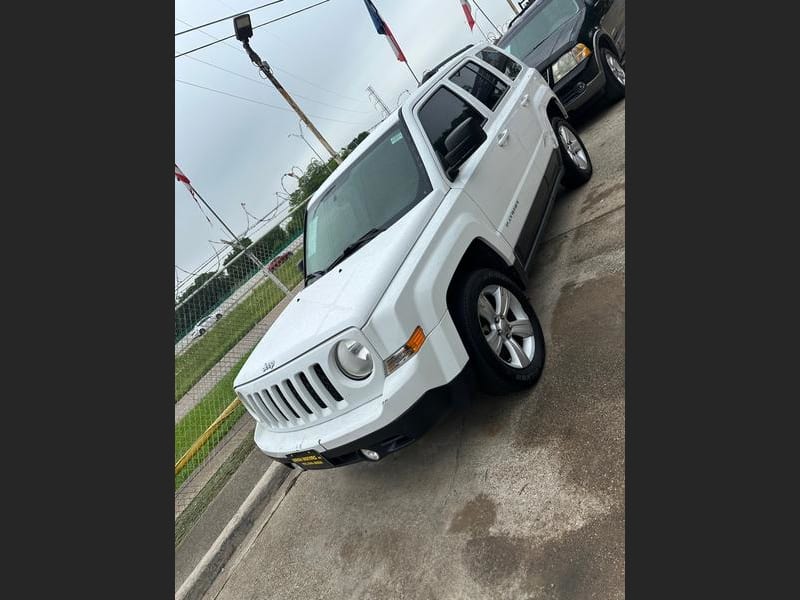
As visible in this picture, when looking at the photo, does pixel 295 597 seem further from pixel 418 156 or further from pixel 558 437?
pixel 418 156

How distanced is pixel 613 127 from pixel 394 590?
19.5 ft

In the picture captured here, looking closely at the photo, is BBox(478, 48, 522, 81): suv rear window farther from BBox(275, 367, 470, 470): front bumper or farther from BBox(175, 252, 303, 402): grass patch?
BBox(275, 367, 470, 470): front bumper

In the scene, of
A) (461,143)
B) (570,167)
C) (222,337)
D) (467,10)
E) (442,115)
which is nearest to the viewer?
(461,143)

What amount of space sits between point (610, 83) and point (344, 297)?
5.70 m

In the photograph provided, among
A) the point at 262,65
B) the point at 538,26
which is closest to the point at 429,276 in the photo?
the point at 538,26

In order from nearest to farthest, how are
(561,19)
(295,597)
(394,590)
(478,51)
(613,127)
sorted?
(394,590)
(295,597)
(478,51)
(613,127)
(561,19)

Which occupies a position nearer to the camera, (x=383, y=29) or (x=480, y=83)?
(x=480, y=83)

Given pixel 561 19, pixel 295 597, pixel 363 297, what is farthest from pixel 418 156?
pixel 561 19

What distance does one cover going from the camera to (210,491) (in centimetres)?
478

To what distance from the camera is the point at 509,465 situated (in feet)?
9.30

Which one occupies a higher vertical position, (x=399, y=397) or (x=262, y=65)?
(x=262, y=65)

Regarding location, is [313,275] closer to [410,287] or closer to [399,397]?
[410,287]

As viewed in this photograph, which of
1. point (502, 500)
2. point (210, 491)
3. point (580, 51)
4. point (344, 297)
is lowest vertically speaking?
point (502, 500)

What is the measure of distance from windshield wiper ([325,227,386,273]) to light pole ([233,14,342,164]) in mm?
7269
